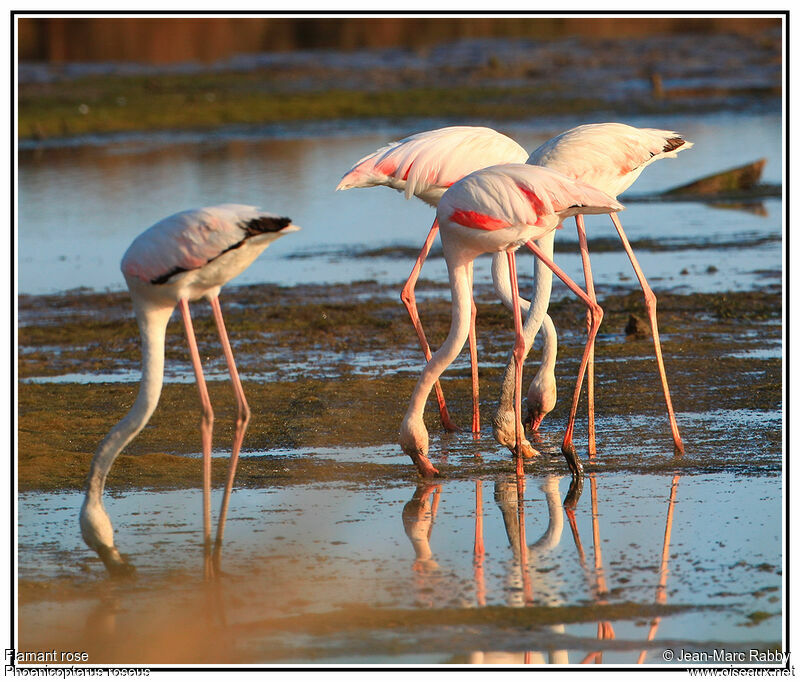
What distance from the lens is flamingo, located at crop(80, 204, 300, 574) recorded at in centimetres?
504

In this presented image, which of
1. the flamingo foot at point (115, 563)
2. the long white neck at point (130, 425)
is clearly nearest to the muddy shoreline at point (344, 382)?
the long white neck at point (130, 425)

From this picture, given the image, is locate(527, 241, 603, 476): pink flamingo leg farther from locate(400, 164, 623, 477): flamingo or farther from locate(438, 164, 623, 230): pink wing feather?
locate(438, 164, 623, 230): pink wing feather

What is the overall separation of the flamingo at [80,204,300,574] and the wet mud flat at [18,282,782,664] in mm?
193

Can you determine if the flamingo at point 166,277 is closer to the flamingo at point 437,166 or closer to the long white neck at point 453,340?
the long white neck at point 453,340

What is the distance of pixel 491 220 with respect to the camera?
5.89 metres

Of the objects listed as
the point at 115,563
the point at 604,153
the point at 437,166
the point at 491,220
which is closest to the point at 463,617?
the point at 115,563

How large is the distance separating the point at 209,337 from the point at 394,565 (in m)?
4.70

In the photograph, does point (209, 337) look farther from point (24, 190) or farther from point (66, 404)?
point (24, 190)

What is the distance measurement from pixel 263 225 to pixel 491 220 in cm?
132

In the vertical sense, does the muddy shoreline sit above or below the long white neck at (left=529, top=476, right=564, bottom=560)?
below

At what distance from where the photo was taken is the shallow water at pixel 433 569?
4.15 metres

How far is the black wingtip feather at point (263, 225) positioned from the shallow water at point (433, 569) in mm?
1304

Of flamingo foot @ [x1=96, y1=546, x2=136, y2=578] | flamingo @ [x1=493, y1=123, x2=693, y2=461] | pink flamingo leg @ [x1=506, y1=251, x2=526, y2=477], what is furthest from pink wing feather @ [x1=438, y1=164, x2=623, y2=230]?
flamingo foot @ [x1=96, y1=546, x2=136, y2=578]

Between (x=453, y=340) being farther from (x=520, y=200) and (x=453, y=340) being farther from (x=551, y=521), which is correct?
(x=551, y=521)
